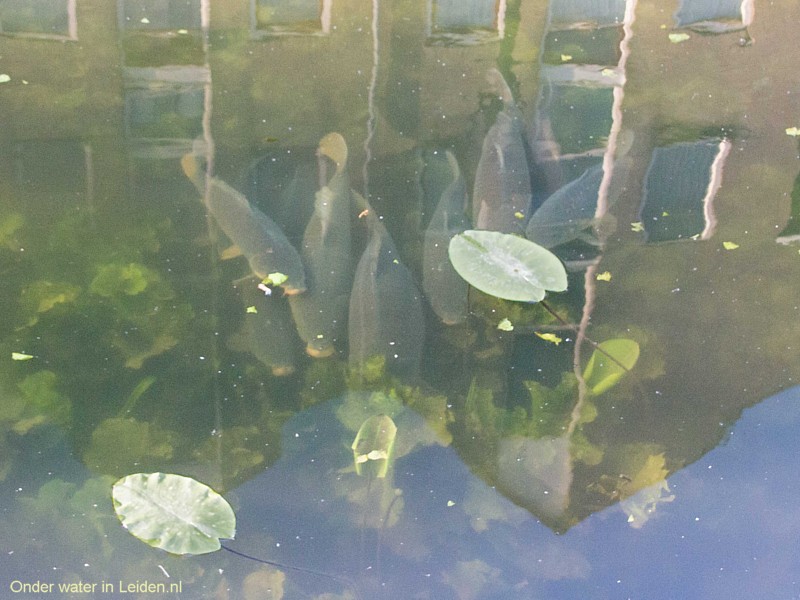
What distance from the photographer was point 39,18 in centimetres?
300

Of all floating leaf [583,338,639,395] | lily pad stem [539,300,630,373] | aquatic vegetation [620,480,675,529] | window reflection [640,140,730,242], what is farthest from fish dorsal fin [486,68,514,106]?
aquatic vegetation [620,480,675,529]

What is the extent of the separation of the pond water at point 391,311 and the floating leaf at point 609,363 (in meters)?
0.01

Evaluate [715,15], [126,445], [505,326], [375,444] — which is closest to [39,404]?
[126,445]

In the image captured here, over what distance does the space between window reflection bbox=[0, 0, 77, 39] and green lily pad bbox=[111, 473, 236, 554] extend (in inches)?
81.7

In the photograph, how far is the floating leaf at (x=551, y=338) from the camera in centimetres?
Answer: 197

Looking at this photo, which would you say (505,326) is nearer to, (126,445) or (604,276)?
(604,276)

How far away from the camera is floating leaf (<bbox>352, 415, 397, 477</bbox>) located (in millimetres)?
1708

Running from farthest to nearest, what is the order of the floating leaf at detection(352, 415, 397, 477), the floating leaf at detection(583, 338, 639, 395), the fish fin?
the fish fin → the floating leaf at detection(583, 338, 639, 395) → the floating leaf at detection(352, 415, 397, 477)

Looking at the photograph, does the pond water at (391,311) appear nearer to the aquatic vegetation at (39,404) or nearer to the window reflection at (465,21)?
the aquatic vegetation at (39,404)

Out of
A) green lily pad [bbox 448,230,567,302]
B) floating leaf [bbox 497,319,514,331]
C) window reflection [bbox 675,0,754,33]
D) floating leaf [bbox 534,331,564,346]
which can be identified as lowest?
floating leaf [bbox 534,331,564,346]

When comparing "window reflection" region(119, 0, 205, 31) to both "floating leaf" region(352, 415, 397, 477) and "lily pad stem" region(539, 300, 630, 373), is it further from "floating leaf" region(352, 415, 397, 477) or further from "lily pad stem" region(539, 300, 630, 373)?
Answer: "floating leaf" region(352, 415, 397, 477)

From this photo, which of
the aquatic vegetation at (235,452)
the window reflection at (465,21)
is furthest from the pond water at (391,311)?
the window reflection at (465,21)

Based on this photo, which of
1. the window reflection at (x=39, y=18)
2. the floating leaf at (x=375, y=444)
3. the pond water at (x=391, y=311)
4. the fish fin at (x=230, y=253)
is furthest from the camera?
the window reflection at (x=39, y=18)

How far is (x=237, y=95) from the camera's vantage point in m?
2.74
